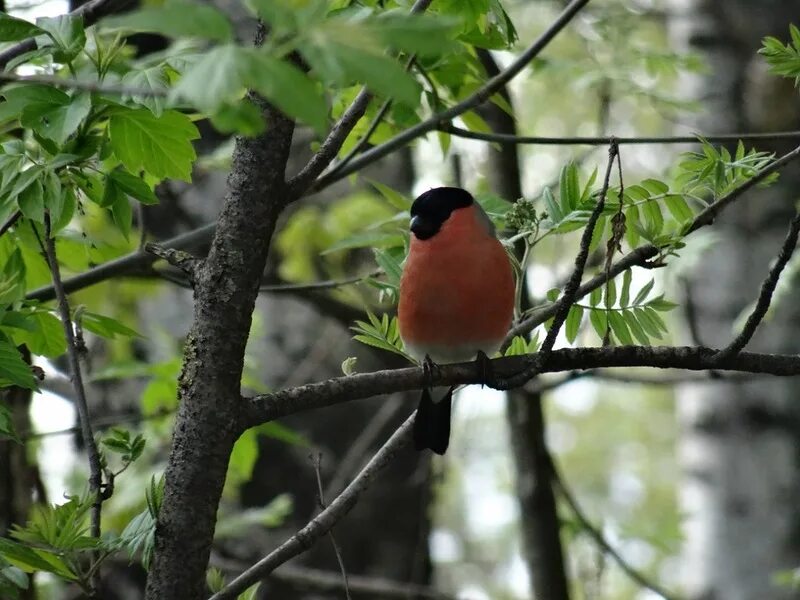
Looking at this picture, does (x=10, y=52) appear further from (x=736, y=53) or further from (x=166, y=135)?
(x=736, y=53)

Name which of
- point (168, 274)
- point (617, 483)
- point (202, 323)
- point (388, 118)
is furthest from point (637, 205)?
point (617, 483)

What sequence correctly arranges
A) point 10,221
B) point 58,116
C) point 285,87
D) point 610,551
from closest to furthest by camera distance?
point 285,87
point 58,116
point 10,221
point 610,551

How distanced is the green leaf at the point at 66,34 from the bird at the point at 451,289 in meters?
1.21

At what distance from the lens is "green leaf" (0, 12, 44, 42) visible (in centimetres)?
175

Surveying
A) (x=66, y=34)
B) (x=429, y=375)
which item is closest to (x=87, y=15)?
(x=66, y=34)

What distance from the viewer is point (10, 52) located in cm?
212

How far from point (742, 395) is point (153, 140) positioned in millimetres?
3866

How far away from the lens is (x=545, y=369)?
6.44 ft

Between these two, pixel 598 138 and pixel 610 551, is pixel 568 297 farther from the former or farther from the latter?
pixel 610 551

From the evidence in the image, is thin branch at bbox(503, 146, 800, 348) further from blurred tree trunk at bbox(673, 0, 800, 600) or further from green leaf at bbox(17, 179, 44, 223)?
blurred tree trunk at bbox(673, 0, 800, 600)

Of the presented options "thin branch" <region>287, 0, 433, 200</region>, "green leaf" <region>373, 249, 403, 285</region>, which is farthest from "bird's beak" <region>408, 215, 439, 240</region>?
"thin branch" <region>287, 0, 433, 200</region>

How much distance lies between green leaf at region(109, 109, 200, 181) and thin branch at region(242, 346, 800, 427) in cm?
49

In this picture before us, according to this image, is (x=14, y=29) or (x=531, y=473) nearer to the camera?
(x=14, y=29)

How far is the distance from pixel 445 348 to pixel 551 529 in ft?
3.28
